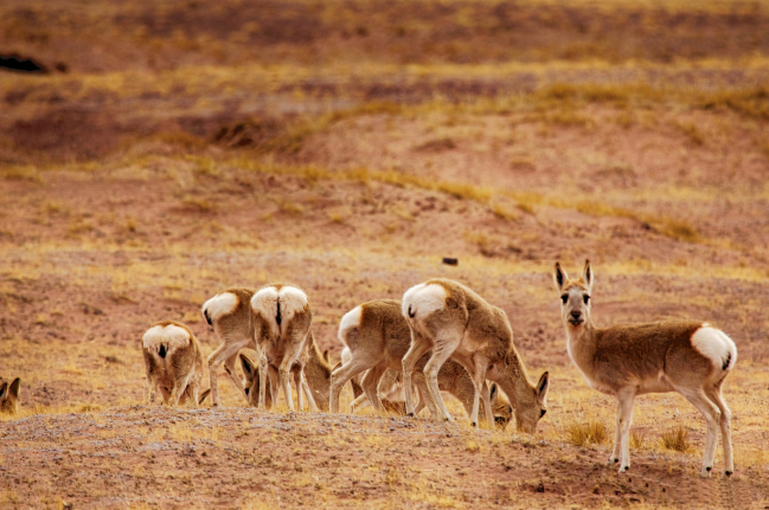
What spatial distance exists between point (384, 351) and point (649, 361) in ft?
14.5

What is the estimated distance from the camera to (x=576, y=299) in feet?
35.1

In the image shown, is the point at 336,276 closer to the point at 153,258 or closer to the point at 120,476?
the point at 153,258

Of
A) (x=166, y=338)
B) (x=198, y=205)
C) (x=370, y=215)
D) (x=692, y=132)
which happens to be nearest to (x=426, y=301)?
(x=166, y=338)

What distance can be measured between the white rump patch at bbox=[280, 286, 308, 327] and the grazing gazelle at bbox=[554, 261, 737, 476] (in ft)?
13.4

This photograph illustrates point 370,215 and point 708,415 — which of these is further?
point 370,215

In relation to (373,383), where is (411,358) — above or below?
above

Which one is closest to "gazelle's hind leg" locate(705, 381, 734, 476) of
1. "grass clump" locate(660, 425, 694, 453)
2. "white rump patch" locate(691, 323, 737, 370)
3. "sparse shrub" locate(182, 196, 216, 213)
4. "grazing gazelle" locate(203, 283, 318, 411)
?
"white rump patch" locate(691, 323, 737, 370)

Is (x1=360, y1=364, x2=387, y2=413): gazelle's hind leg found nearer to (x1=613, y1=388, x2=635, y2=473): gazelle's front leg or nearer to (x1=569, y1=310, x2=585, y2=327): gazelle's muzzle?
(x1=569, y1=310, x2=585, y2=327): gazelle's muzzle

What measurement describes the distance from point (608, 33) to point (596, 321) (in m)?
48.7

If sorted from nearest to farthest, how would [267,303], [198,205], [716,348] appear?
[716,348], [267,303], [198,205]

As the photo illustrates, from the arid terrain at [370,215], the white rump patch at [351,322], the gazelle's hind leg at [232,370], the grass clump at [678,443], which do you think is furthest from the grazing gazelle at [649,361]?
the gazelle's hind leg at [232,370]

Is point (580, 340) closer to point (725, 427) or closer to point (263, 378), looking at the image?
point (725, 427)

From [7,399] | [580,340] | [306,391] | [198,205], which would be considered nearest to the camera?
[580,340]

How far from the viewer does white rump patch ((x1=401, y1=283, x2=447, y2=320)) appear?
11.6m
